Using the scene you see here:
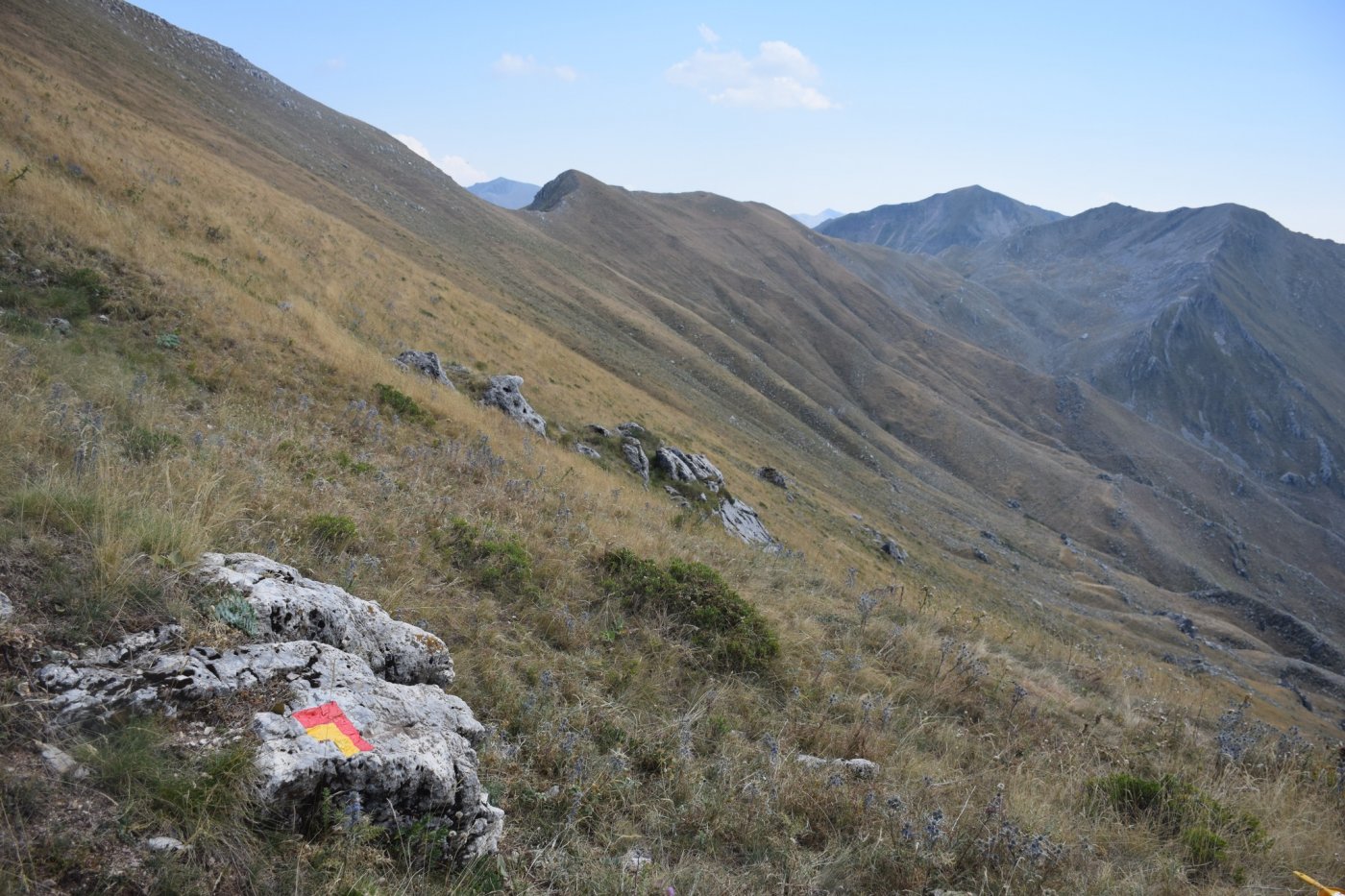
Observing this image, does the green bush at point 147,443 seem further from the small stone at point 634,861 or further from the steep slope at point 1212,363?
the steep slope at point 1212,363

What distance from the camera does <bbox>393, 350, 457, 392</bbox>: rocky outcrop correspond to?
1639 centimetres

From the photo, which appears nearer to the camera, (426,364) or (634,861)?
(634,861)

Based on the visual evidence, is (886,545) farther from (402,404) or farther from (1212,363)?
(1212,363)

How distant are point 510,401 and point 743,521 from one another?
9465 millimetres

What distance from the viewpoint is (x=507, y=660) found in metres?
5.15

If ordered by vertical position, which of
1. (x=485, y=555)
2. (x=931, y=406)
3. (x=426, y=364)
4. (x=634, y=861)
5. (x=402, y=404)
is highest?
(x=931, y=406)

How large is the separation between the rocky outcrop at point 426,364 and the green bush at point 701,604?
35.4 ft

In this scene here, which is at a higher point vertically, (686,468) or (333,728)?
(333,728)

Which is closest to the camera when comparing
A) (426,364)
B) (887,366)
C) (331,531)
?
(331,531)

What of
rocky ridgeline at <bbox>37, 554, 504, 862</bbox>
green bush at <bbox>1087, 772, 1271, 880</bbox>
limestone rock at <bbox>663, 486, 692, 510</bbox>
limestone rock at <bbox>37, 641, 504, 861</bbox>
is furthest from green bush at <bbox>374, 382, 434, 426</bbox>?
green bush at <bbox>1087, 772, 1271, 880</bbox>

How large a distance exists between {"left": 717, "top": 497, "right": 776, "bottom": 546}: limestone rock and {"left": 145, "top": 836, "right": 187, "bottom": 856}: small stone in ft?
58.9

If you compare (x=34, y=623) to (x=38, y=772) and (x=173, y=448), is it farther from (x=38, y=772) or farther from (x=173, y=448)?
(x=173, y=448)

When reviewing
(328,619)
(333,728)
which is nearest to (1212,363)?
(328,619)

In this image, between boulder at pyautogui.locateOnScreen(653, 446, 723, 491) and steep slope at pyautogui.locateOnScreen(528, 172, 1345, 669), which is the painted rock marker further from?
steep slope at pyautogui.locateOnScreen(528, 172, 1345, 669)
